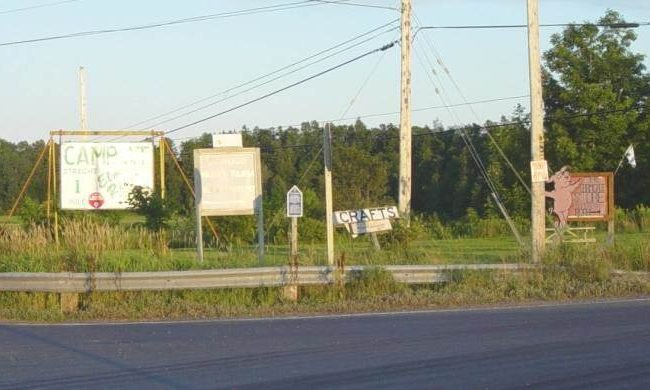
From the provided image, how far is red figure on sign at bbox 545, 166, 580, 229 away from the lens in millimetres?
24969

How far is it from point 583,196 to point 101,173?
51.6 feet

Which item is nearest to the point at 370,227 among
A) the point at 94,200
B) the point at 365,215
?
the point at 365,215

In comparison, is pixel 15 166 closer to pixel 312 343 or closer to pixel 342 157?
pixel 342 157

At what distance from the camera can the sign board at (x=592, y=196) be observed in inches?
987

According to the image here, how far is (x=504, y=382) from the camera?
9.04 metres

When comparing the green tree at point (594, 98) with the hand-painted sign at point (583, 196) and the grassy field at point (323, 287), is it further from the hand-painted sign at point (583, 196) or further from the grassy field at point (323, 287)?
the grassy field at point (323, 287)

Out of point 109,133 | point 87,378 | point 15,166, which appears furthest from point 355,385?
point 15,166

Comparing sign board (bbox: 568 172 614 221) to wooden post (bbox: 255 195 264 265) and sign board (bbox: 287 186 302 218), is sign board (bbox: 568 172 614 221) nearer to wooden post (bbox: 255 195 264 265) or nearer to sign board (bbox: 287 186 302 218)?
wooden post (bbox: 255 195 264 265)

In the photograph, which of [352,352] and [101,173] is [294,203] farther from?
[101,173]

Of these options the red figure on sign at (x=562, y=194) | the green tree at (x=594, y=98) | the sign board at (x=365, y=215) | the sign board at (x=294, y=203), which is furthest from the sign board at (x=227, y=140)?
the green tree at (x=594, y=98)

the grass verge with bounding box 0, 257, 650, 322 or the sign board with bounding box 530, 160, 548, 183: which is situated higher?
the sign board with bounding box 530, 160, 548, 183

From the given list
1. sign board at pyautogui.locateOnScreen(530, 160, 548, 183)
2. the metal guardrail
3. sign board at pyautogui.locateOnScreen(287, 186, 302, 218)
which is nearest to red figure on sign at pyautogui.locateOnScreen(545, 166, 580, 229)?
sign board at pyautogui.locateOnScreen(530, 160, 548, 183)

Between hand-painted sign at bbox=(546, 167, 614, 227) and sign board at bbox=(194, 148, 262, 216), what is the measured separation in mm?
7876

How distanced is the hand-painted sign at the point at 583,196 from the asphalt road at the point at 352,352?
1066 centimetres
